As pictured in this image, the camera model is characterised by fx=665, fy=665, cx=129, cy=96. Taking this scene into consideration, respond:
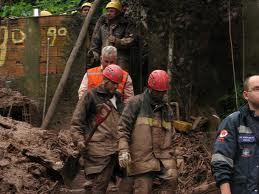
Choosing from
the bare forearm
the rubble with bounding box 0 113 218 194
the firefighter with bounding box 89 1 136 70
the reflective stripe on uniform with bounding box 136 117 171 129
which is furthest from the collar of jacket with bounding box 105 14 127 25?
the bare forearm

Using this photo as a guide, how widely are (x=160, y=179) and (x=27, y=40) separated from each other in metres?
6.33

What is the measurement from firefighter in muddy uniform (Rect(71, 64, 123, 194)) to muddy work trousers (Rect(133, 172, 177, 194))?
60 centimetres

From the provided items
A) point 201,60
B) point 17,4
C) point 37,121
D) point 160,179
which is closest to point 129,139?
point 160,179

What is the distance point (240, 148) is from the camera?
5.62 metres

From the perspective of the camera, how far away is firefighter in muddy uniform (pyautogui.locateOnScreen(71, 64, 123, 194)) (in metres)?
8.52

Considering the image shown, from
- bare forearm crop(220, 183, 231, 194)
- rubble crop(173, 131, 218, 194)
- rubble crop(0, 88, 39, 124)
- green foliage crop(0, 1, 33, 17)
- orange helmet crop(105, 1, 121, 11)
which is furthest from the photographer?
green foliage crop(0, 1, 33, 17)

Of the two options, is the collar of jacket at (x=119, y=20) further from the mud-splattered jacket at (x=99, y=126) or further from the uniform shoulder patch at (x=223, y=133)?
the uniform shoulder patch at (x=223, y=133)

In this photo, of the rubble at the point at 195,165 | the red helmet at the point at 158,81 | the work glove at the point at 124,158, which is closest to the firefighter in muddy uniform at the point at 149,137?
the red helmet at the point at 158,81

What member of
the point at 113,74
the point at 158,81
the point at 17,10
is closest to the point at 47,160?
the point at 113,74

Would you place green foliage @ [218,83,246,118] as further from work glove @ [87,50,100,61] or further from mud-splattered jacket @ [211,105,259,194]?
mud-splattered jacket @ [211,105,259,194]

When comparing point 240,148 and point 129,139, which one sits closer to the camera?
point 240,148

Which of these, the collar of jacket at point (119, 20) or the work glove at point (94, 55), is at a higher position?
the collar of jacket at point (119, 20)

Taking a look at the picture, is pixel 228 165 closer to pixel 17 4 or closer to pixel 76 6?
pixel 76 6

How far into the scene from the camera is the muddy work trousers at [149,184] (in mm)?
8008
